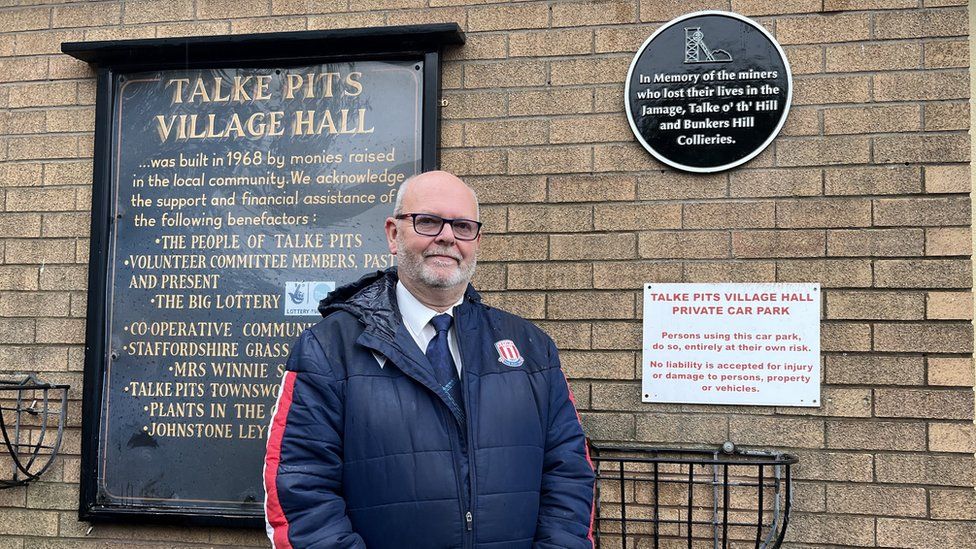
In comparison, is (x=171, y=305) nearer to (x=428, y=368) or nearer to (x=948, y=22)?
(x=428, y=368)

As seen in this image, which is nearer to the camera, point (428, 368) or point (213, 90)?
point (428, 368)

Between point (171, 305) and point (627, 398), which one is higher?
point (171, 305)

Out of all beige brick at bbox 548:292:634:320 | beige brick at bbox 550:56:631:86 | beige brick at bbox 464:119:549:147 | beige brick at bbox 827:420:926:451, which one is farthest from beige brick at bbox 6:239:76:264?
beige brick at bbox 827:420:926:451

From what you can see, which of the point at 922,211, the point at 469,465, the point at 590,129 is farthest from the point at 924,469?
the point at 469,465

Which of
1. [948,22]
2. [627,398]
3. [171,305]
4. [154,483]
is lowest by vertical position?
[154,483]

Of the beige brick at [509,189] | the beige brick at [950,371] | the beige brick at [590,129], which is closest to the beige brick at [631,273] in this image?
the beige brick at [509,189]

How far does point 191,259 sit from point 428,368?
1850 mm

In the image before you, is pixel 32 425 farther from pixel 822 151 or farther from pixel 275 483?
pixel 822 151

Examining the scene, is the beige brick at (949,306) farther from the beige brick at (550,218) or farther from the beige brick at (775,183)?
the beige brick at (550,218)

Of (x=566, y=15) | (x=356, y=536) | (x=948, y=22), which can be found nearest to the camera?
(x=356, y=536)

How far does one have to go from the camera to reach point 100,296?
12.5ft

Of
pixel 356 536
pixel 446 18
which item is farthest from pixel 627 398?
pixel 446 18

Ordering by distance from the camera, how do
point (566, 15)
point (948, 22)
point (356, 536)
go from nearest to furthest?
1. point (356, 536)
2. point (948, 22)
3. point (566, 15)

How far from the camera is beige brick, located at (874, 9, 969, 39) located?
11.1ft
